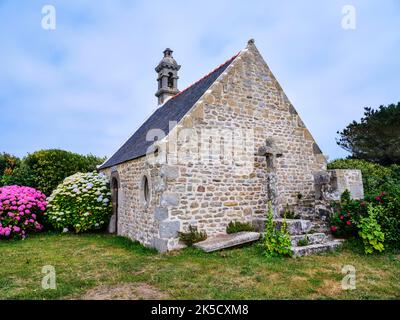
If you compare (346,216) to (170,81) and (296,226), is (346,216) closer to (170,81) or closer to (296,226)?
(296,226)

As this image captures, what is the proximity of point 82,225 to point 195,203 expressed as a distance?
5514 mm

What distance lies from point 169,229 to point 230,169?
2.51 m

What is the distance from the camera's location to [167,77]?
14031 mm

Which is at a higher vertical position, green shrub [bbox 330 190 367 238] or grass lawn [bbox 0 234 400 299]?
green shrub [bbox 330 190 367 238]

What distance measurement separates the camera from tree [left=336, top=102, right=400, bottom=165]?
61.6 ft

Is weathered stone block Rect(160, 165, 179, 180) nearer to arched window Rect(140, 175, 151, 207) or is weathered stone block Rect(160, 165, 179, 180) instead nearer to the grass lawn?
arched window Rect(140, 175, 151, 207)

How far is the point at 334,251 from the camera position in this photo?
21.8ft

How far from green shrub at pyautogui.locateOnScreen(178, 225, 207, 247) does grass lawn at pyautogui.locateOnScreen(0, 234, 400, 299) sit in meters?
0.36

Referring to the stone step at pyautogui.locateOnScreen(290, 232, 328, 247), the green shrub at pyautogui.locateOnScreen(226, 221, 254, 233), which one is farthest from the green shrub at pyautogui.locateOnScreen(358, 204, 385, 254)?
the green shrub at pyautogui.locateOnScreen(226, 221, 254, 233)

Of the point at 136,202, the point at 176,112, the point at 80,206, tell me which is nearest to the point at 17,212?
the point at 80,206

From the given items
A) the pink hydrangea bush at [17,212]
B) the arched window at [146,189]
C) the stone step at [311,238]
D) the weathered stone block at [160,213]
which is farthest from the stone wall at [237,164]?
the pink hydrangea bush at [17,212]

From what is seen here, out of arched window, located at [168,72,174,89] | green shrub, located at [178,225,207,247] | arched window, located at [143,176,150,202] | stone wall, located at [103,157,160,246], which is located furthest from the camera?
arched window, located at [168,72,174,89]

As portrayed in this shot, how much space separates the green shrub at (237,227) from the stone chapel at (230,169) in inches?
4.5
